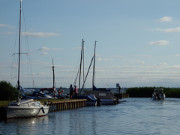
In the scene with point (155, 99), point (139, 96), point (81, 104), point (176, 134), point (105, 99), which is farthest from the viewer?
point (139, 96)

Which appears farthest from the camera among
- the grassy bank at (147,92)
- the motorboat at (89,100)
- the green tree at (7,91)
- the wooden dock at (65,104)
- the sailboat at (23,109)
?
the grassy bank at (147,92)

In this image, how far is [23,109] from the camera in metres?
43.5

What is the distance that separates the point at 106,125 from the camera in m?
40.6

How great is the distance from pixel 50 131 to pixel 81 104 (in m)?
36.3

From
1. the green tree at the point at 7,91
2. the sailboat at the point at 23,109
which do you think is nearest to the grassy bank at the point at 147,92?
the green tree at the point at 7,91

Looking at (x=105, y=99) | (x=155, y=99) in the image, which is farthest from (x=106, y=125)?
(x=155, y=99)

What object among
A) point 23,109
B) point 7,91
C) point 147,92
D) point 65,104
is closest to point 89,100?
point 65,104

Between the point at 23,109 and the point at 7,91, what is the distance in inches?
676

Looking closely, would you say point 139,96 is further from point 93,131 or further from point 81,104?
point 93,131

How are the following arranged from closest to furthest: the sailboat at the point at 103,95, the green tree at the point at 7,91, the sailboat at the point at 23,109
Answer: the sailboat at the point at 23,109 < the green tree at the point at 7,91 < the sailboat at the point at 103,95

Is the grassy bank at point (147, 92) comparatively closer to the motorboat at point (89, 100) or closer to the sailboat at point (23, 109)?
the motorboat at point (89, 100)

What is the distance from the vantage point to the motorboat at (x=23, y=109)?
1682 inches

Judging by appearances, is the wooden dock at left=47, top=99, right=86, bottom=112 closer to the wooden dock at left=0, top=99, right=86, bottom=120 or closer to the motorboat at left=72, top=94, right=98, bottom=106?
the wooden dock at left=0, top=99, right=86, bottom=120

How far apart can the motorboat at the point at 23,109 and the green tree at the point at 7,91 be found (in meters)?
14.6
